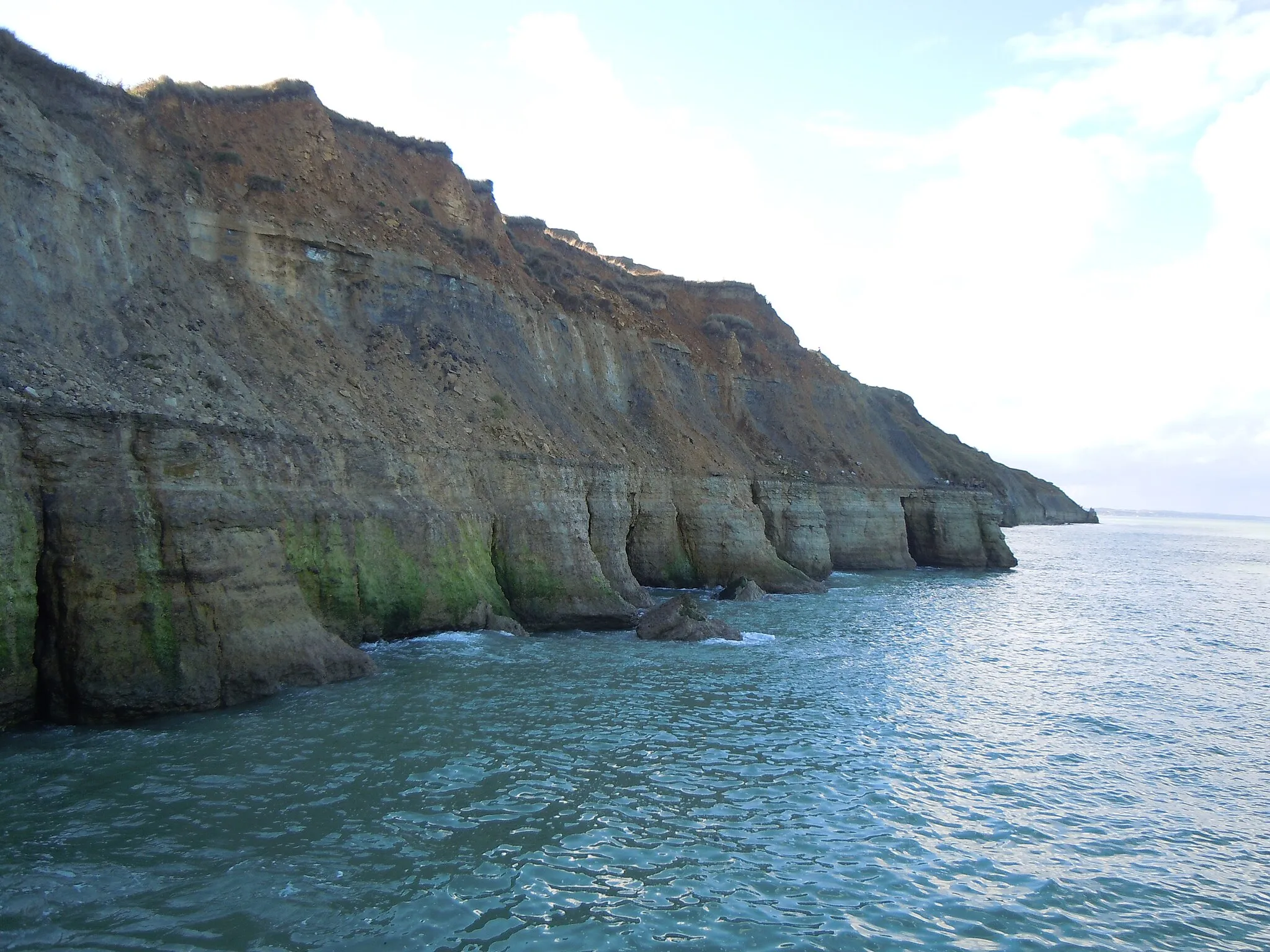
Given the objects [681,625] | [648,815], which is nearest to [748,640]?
[681,625]


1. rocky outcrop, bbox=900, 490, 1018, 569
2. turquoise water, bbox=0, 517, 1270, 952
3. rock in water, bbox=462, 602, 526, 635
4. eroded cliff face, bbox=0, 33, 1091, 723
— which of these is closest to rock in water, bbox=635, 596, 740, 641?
eroded cliff face, bbox=0, 33, 1091, 723

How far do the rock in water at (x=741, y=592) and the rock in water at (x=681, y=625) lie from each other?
735 cm

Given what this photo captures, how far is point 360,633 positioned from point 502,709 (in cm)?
567

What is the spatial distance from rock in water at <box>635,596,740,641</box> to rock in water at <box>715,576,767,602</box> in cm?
735

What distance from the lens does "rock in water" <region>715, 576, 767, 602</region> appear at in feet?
100

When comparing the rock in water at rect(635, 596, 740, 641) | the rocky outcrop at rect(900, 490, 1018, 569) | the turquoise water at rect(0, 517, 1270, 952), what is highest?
the rocky outcrop at rect(900, 490, 1018, 569)

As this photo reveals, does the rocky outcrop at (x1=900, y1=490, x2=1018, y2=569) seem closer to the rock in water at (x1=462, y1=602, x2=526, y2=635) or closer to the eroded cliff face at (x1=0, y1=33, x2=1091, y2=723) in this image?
the eroded cliff face at (x1=0, y1=33, x2=1091, y2=723)

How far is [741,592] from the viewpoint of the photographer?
3084 cm

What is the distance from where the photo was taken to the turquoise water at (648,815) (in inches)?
305

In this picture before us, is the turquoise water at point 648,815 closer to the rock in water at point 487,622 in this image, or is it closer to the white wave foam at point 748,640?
the rock in water at point 487,622

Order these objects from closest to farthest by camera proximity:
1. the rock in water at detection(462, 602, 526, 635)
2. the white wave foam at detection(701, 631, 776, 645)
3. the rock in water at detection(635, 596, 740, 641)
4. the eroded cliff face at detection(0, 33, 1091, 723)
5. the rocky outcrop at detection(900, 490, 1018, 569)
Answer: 1. the eroded cliff face at detection(0, 33, 1091, 723)
2. the rock in water at detection(462, 602, 526, 635)
3. the white wave foam at detection(701, 631, 776, 645)
4. the rock in water at detection(635, 596, 740, 641)
5. the rocky outcrop at detection(900, 490, 1018, 569)

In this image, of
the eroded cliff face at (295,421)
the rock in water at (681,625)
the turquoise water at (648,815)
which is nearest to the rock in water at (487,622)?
the eroded cliff face at (295,421)

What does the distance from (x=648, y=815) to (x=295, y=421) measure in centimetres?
1324

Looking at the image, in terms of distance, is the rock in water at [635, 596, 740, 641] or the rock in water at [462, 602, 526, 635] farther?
the rock in water at [635, 596, 740, 641]
